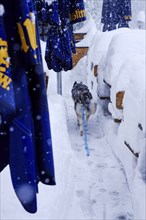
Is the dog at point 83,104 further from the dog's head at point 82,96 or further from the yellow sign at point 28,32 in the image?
the yellow sign at point 28,32

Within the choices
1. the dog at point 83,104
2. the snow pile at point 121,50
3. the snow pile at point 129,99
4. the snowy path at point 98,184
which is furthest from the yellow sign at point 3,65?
the dog at point 83,104

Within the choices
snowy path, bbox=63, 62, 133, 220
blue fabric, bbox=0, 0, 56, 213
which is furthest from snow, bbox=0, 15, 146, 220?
blue fabric, bbox=0, 0, 56, 213

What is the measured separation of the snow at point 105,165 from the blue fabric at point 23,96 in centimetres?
155

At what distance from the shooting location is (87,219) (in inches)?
157

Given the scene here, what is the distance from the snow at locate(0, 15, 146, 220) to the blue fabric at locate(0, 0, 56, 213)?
1.55 meters

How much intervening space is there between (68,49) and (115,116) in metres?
1.87

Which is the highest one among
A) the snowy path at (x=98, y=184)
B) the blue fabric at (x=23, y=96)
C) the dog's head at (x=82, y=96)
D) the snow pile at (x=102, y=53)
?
the blue fabric at (x=23, y=96)

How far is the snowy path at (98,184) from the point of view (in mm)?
4156

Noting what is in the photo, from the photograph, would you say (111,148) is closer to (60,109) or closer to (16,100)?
(60,109)

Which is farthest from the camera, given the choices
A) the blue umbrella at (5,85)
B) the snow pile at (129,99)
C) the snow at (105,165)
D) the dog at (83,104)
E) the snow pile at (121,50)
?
the dog at (83,104)

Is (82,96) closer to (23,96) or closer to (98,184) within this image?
(98,184)

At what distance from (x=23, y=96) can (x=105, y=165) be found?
4.33 m

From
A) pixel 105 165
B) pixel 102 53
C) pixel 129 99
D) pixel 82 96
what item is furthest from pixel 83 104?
pixel 129 99

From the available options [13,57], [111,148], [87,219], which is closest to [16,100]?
[13,57]
